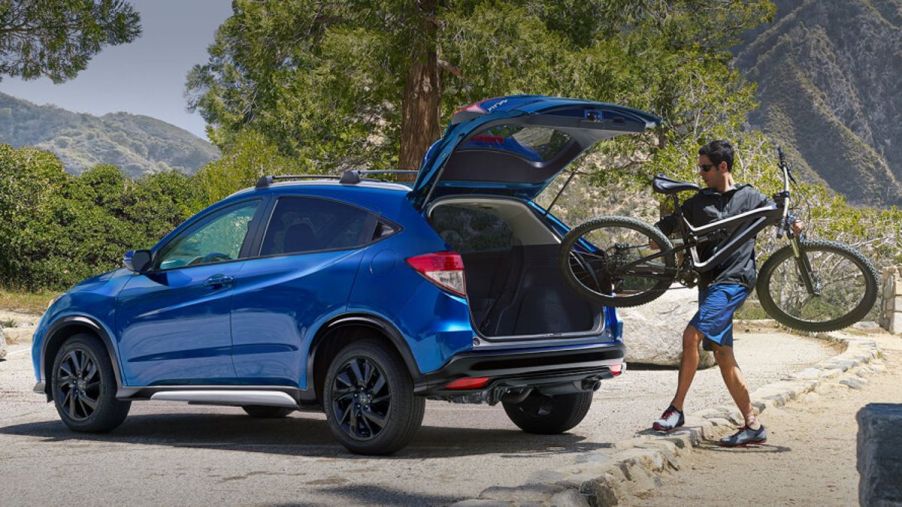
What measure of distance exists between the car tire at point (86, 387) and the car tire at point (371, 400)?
2.02 meters

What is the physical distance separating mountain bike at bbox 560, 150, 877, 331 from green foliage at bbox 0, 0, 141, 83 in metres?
17.3

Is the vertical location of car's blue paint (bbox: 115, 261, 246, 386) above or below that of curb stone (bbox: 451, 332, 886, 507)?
above

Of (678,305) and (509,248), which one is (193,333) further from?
(678,305)

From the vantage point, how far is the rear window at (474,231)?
26.4ft

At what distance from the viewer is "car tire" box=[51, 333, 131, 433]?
8.81 m

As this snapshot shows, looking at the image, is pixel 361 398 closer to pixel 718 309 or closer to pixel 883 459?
pixel 718 309

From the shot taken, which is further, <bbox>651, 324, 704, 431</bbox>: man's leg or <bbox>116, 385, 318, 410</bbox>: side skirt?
<bbox>651, 324, 704, 431</bbox>: man's leg

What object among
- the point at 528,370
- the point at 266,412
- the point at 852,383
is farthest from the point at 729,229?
the point at 852,383

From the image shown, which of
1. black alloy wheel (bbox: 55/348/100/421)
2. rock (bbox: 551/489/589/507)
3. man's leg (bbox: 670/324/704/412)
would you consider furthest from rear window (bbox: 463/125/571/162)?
black alloy wheel (bbox: 55/348/100/421)

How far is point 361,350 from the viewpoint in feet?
24.5

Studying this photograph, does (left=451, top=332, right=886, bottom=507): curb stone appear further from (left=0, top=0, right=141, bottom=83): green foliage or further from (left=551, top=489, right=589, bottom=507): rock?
(left=0, top=0, right=141, bottom=83): green foliage

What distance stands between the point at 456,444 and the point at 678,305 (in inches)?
216

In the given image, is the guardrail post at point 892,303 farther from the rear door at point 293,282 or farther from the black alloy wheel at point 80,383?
the black alloy wheel at point 80,383

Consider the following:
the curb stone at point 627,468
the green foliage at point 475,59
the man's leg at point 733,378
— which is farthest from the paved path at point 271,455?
the green foliage at point 475,59
